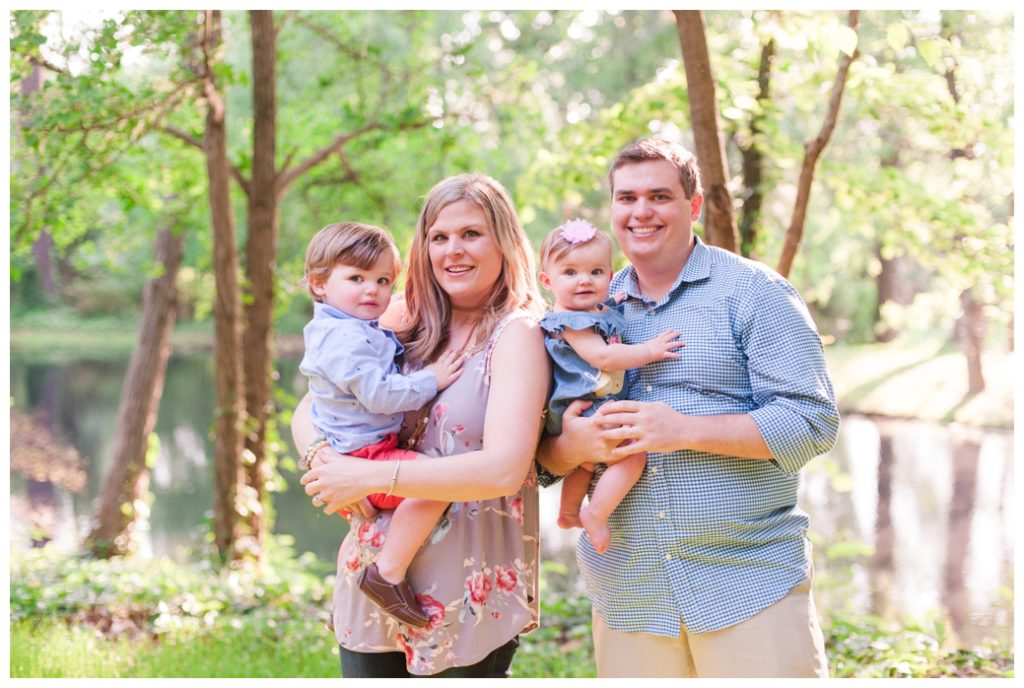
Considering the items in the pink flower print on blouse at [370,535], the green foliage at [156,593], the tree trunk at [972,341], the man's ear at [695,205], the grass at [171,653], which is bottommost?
the green foliage at [156,593]

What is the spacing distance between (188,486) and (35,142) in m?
8.64

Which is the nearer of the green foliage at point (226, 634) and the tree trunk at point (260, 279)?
the green foliage at point (226, 634)

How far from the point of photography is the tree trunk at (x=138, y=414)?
25.6ft

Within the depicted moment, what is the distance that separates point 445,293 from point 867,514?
9.50 metres

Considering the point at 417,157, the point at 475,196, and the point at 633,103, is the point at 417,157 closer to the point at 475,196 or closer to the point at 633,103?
the point at 633,103

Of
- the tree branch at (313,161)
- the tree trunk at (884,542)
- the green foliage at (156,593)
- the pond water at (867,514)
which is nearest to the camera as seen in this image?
the green foliage at (156,593)

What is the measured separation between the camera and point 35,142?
4410 mm

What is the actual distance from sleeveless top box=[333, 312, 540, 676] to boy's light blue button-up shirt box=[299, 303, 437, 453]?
80mm

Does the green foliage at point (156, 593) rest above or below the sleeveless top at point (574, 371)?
below

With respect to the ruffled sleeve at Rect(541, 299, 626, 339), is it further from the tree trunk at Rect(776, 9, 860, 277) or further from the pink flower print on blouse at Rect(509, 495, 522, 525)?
the tree trunk at Rect(776, 9, 860, 277)

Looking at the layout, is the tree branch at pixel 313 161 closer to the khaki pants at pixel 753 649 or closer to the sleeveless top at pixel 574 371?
the sleeveless top at pixel 574 371

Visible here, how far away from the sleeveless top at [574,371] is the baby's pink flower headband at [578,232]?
178 mm

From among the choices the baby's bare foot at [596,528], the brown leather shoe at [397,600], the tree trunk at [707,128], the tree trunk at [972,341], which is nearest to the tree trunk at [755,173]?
the tree trunk at [707,128]

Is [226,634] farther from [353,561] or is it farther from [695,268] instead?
[695,268]
